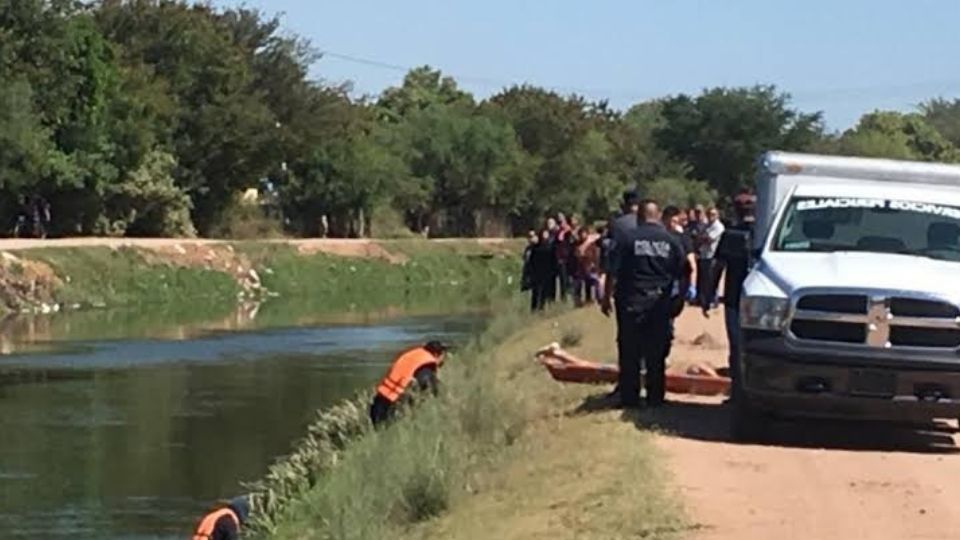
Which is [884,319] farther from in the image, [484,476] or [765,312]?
[484,476]

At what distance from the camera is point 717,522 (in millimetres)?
12164

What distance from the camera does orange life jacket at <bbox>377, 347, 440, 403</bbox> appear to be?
61.6ft

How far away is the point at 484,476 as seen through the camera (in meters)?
15.0

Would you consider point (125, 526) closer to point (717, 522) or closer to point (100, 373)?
point (717, 522)

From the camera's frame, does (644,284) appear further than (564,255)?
No

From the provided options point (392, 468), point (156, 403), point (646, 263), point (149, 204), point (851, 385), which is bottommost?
point (156, 403)

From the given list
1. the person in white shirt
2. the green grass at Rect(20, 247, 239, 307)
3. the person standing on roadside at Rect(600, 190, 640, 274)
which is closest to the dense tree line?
the green grass at Rect(20, 247, 239, 307)

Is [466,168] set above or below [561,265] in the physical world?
above

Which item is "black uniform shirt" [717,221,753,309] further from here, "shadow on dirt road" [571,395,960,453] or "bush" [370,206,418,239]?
"bush" [370,206,418,239]

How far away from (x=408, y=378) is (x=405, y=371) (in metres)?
0.16

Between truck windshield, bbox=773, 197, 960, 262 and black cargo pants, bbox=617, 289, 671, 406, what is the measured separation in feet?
3.61

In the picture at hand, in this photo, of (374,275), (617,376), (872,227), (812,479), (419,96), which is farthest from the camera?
(419,96)

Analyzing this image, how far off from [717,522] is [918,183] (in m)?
5.96

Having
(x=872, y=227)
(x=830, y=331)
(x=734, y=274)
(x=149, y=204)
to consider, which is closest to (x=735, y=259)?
(x=734, y=274)
